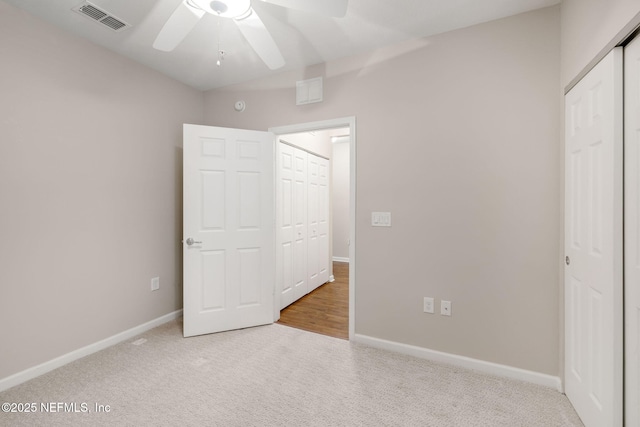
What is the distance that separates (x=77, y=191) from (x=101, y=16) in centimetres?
131

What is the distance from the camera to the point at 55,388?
1.91m

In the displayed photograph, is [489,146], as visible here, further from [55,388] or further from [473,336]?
[55,388]

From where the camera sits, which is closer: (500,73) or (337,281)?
(500,73)

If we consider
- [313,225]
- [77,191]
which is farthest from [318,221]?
[77,191]

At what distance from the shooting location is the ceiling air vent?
191 cm

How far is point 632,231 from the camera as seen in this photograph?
4.25 feet

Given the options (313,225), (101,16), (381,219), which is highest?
(101,16)

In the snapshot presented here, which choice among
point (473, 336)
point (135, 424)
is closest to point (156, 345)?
point (135, 424)

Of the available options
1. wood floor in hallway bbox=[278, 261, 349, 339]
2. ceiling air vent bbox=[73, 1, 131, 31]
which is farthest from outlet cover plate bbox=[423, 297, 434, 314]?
ceiling air vent bbox=[73, 1, 131, 31]

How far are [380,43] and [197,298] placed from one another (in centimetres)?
284

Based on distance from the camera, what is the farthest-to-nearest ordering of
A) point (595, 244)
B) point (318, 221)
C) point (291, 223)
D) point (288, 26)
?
point (318, 221) < point (291, 223) < point (288, 26) < point (595, 244)

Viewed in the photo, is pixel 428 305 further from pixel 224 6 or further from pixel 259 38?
pixel 224 6

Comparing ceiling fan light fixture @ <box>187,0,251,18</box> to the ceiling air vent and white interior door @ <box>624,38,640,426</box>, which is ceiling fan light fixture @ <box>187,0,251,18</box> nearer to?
the ceiling air vent

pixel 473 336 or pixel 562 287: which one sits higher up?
pixel 562 287
